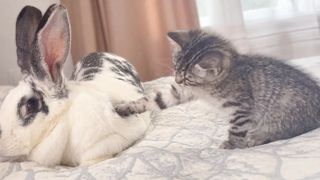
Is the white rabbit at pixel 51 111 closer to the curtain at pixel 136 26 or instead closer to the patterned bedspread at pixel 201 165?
the patterned bedspread at pixel 201 165

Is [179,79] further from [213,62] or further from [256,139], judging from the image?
[256,139]

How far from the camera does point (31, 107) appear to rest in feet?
3.46

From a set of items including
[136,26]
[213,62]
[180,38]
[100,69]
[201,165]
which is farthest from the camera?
[136,26]

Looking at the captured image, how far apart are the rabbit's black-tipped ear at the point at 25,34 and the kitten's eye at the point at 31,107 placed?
0.35ft

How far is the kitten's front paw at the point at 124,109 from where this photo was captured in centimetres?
122

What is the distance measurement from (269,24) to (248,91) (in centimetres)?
162

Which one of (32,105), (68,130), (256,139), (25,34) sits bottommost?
(256,139)

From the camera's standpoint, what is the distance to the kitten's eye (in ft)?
3.43

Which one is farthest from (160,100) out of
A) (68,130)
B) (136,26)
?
(136,26)

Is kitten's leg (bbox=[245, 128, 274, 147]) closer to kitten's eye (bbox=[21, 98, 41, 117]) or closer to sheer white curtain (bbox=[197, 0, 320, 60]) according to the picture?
kitten's eye (bbox=[21, 98, 41, 117])

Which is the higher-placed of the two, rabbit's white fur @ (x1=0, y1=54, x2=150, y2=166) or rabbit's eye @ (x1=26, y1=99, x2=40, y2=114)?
rabbit's eye @ (x1=26, y1=99, x2=40, y2=114)

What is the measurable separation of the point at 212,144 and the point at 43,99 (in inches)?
23.1

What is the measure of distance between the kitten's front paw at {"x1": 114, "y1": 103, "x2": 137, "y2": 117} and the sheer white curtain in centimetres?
140

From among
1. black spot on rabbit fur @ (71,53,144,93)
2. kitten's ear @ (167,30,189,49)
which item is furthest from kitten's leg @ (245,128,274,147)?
black spot on rabbit fur @ (71,53,144,93)
